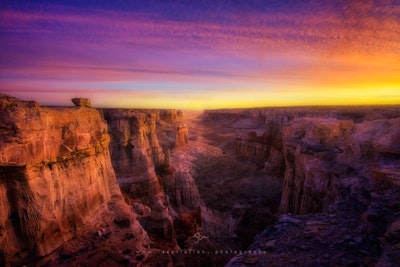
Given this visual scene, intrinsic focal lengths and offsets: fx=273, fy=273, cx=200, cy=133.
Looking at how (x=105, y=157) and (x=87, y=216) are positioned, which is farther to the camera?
(x=105, y=157)

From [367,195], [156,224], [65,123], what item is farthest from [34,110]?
[367,195]

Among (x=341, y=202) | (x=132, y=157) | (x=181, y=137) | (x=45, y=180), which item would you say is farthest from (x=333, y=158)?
(x=181, y=137)

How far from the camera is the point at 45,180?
40.7 feet

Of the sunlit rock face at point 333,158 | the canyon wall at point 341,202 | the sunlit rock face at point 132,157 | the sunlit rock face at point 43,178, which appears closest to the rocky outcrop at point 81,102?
the sunlit rock face at point 43,178

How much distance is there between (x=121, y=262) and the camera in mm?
13875

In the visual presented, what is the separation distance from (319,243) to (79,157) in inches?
510

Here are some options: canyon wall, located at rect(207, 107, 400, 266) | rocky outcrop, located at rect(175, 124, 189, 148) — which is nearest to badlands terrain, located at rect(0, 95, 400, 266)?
canyon wall, located at rect(207, 107, 400, 266)

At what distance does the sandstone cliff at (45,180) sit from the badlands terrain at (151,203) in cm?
5

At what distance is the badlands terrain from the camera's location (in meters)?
8.38

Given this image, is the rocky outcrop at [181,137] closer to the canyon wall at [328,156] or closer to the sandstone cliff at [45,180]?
the canyon wall at [328,156]

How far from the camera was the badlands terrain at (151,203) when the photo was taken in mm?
8375

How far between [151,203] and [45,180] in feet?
52.1

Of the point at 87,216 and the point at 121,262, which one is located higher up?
the point at 87,216

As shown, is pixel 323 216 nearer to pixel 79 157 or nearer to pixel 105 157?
pixel 79 157
